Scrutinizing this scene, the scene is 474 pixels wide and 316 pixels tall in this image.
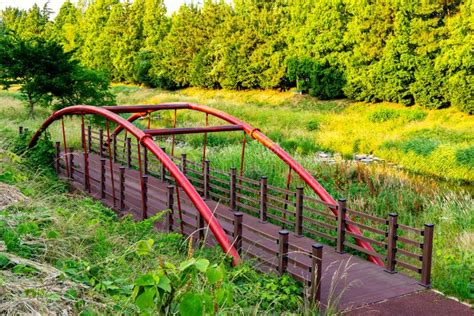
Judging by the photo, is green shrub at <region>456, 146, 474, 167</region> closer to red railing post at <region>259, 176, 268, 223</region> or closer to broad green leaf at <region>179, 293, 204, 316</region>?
red railing post at <region>259, 176, 268, 223</region>

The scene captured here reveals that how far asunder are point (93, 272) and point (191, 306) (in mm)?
2487

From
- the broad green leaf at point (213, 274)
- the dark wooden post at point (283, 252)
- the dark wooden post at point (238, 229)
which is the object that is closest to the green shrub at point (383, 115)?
the dark wooden post at point (238, 229)

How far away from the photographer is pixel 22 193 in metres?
8.85

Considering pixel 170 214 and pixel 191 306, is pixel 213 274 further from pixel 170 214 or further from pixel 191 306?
pixel 170 214

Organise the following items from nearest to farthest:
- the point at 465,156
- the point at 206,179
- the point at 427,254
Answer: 1. the point at 427,254
2. the point at 206,179
3. the point at 465,156

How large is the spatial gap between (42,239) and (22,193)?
9.64 ft

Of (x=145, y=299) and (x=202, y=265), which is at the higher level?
(x=202, y=265)

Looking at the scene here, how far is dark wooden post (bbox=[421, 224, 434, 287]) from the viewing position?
7.31m

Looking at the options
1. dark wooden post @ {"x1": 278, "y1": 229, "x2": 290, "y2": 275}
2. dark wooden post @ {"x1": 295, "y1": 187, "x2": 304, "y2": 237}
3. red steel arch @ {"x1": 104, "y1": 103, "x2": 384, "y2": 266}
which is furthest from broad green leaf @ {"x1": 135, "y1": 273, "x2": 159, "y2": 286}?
dark wooden post @ {"x1": 295, "y1": 187, "x2": 304, "y2": 237}

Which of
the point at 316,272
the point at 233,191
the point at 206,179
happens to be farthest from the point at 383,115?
the point at 316,272

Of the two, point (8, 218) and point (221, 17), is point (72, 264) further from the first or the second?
point (221, 17)

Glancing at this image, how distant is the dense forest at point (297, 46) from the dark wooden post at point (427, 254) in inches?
772

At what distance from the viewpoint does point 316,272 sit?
6449 millimetres

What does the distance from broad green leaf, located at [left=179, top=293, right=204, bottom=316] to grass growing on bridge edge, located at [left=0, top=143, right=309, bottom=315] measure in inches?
0.5
